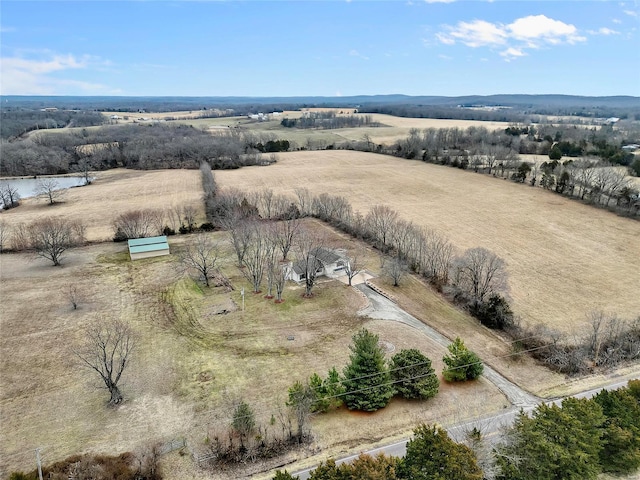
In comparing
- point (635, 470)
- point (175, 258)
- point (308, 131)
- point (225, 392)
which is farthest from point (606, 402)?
point (308, 131)

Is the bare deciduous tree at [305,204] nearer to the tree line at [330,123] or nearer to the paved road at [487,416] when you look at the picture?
the paved road at [487,416]

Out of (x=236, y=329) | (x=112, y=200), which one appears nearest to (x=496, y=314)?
(x=236, y=329)

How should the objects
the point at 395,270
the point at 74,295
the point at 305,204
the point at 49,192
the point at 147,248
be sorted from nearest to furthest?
the point at 74,295, the point at 395,270, the point at 147,248, the point at 305,204, the point at 49,192

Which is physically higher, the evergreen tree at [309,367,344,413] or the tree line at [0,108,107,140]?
the tree line at [0,108,107,140]

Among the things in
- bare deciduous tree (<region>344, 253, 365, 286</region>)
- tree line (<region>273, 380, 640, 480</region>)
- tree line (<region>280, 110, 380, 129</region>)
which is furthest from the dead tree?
tree line (<region>280, 110, 380, 129</region>)

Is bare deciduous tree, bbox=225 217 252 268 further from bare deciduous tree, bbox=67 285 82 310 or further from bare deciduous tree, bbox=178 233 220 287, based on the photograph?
bare deciduous tree, bbox=67 285 82 310

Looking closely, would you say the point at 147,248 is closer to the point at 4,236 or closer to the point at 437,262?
the point at 4,236
